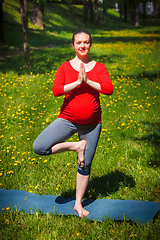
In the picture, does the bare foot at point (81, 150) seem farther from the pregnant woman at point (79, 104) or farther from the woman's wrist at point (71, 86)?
the woman's wrist at point (71, 86)

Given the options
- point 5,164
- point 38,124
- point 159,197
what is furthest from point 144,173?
point 38,124

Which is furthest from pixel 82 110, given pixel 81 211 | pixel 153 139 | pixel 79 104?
pixel 153 139

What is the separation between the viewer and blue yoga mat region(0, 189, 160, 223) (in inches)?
114

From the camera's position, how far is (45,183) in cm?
375

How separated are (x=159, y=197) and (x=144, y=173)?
55 centimetres

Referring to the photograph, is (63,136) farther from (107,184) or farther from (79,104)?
(107,184)

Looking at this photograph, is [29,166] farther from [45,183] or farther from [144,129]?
[144,129]

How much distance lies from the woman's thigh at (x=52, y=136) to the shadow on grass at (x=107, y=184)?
1.19m

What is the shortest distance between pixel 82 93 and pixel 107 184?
1.66 m

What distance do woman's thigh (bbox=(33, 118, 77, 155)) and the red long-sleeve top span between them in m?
0.10

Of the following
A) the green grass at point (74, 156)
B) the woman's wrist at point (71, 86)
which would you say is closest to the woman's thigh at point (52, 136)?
the woman's wrist at point (71, 86)

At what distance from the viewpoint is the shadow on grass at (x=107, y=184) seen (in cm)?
354

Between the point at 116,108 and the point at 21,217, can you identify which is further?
the point at 116,108

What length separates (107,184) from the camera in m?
3.61
